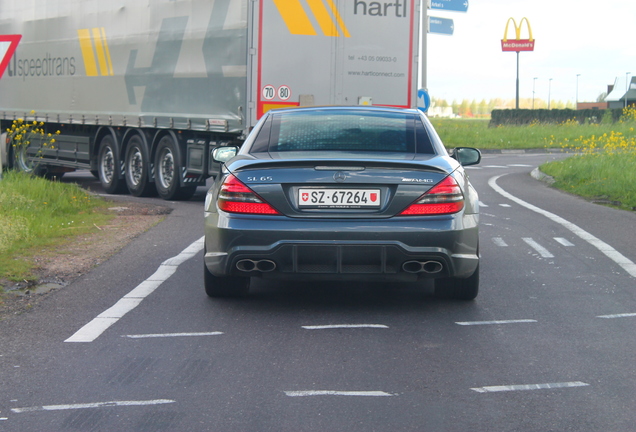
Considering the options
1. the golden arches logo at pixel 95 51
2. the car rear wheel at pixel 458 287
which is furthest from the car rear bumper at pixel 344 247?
the golden arches logo at pixel 95 51

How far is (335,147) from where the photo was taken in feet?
21.8

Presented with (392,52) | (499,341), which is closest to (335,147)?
(499,341)

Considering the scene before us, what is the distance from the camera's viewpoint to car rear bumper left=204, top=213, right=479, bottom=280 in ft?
19.7

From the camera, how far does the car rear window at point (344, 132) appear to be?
6684mm

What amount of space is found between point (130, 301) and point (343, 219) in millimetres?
1773

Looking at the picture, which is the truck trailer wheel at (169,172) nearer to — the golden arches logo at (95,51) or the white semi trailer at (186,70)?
the white semi trailer at (186,70)

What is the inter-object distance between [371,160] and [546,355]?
1.69 m

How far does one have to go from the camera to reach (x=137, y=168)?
55.6ft

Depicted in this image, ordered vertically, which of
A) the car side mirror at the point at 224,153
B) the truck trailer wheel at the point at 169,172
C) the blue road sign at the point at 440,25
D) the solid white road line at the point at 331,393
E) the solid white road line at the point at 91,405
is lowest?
the solid white road line at the point at 91,405

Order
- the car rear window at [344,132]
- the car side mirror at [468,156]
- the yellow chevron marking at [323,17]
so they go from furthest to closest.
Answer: the yellow chevron marking at [323,17], the car side mirror at [468,156], the car rear window at [344,132]

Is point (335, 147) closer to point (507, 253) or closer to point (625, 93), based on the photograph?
point (507, 253)

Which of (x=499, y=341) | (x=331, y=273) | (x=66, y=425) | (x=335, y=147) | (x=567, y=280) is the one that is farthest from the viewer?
(x=567, y=280)

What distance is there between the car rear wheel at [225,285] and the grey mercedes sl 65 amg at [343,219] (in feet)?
1.32

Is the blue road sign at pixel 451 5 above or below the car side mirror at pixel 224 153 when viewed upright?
above
